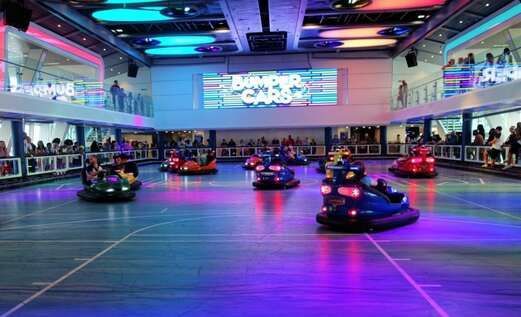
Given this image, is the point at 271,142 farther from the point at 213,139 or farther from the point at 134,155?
the point at 134,155

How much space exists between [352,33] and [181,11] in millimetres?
10378

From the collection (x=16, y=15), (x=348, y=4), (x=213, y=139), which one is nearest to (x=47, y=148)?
(x=16, y=15)

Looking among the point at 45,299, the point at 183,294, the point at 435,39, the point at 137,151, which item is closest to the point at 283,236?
the point at 183,294

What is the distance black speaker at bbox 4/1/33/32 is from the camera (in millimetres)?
14141

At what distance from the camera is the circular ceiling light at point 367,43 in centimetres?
2825

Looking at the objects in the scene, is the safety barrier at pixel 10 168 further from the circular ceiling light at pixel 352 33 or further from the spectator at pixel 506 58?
the spectator at pixel 506 58

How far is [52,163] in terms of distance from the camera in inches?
747

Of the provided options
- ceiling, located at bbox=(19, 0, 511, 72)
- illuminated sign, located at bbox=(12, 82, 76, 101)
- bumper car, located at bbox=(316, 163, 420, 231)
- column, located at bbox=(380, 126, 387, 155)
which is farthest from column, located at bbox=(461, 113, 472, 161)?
illuminated sign, located at bbox=(12, 82, 76, 101)

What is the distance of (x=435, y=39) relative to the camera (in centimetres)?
2597

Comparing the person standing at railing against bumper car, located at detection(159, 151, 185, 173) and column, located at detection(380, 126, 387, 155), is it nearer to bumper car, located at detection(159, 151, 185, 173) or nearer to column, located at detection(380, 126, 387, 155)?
bumper car, located at detection(159, 151, 185, 173)

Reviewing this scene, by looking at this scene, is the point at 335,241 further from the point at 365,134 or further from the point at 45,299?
the point at 365,134

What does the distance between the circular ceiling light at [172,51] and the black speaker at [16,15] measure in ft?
47.3

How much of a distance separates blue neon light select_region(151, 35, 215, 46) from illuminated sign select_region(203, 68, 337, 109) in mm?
5262

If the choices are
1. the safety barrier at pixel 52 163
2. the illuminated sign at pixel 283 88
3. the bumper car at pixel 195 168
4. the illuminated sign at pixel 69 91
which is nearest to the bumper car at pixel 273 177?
the bumper car at pixel 195 168
